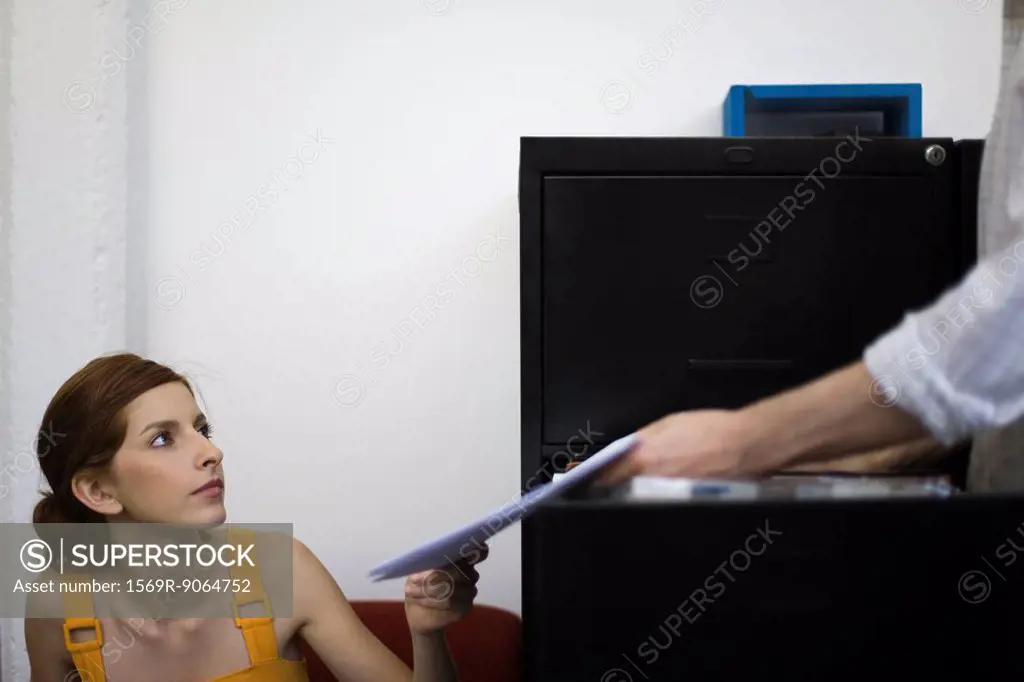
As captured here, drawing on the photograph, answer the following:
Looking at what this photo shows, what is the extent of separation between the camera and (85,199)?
5.80 ft

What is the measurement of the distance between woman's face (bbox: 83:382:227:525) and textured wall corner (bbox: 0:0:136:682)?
20.0 inches

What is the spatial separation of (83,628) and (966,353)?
1.28 m

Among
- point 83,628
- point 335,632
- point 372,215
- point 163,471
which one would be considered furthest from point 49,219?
point 335,632

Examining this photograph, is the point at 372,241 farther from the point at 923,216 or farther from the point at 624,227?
the point at 923,216

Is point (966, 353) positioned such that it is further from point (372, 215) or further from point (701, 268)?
point (372, 215)

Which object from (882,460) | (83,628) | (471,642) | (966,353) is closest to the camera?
(966,353)

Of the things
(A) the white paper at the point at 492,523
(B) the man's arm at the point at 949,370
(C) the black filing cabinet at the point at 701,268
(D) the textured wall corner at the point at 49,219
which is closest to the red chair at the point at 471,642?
(C) the black filing cabinet at the point at 701,268

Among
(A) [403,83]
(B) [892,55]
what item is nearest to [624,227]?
(A) [403,83]

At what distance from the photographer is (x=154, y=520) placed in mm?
1343

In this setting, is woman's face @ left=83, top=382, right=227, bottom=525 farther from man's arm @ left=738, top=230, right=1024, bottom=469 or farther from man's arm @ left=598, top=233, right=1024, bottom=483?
man's arm @ left=738, top=230, right=1024, bottom=469

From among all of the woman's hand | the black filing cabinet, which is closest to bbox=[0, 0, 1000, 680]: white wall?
the black filing cabinet

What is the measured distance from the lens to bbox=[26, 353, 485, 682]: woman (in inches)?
52.5

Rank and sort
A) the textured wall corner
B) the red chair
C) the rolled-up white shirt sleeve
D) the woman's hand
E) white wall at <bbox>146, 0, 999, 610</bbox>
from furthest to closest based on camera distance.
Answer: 1. white wall at <bbox>146, 0, 999, 610</bbox>
2. the textured wall corner
3. the red chair
4. the woman's hand
5. the rolled-up white shirt sleeve

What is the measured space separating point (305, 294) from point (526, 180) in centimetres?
88
